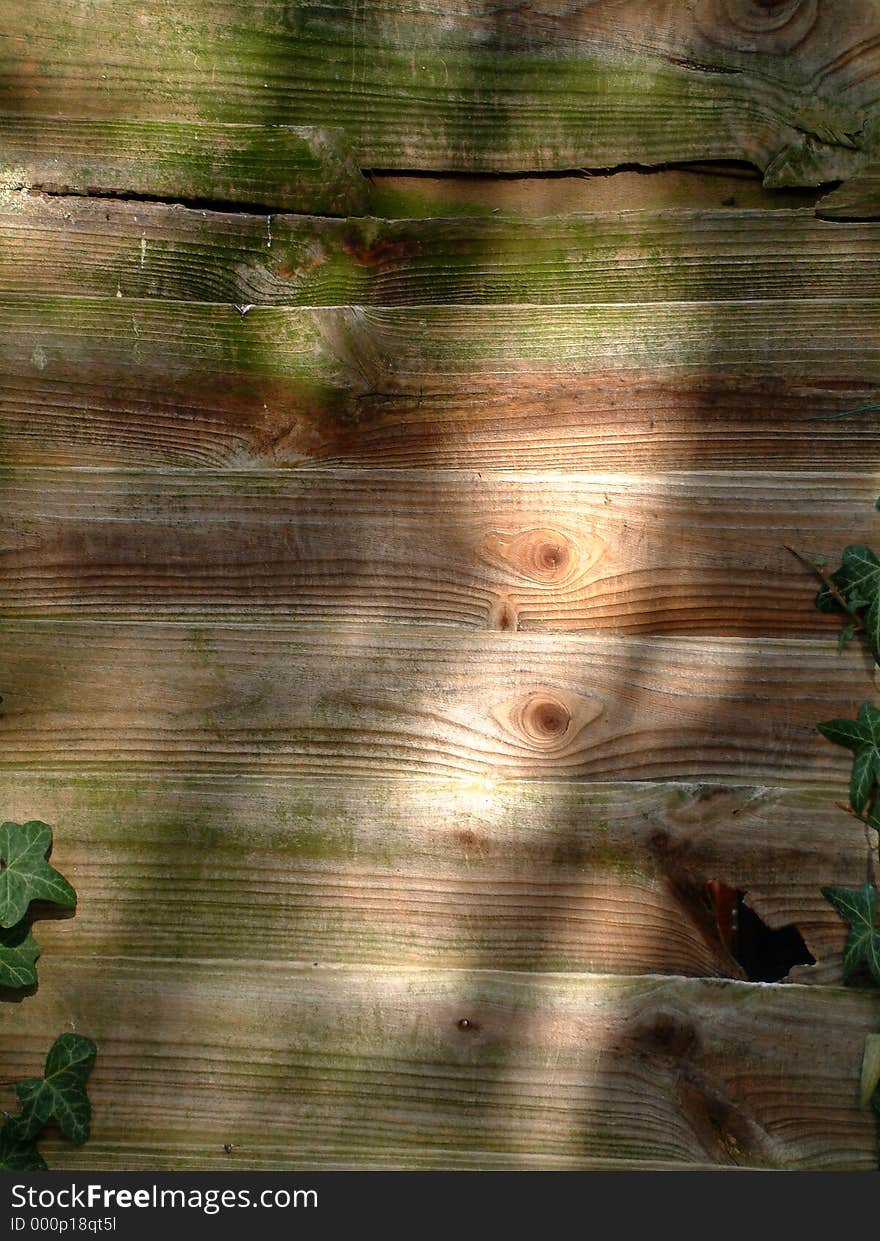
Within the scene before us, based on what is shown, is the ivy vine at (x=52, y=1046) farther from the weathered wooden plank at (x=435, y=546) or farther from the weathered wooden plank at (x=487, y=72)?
the weathered wooden plank at (x=487, y=72)

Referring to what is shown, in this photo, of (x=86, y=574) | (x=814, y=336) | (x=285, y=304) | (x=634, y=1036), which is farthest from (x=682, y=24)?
(x=634, y=1036)

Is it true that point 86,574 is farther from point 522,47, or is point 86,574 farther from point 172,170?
point 522,47

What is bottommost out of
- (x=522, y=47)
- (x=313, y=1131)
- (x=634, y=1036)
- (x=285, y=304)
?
(x=313, y=1131)

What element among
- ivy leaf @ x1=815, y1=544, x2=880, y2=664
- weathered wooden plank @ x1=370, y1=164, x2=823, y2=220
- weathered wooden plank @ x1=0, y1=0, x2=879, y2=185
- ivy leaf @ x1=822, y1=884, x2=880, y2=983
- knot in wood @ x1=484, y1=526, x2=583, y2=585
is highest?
weathered wooden plank @ x1=0, y1=0, x2=879, y2=185

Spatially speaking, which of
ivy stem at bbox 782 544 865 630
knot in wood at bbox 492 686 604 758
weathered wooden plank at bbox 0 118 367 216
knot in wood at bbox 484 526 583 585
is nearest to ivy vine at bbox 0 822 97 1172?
knot in wood at bbox 492 686 604 758

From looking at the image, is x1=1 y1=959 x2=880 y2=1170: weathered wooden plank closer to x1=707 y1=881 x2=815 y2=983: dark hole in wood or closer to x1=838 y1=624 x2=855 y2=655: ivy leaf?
x1=707 y1=881 x2=815 y2=983: dark hole in wood

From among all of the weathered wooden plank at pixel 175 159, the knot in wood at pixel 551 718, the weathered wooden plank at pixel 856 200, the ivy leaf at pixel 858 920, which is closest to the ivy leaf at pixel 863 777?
the ivy leaf at pixel 858 920

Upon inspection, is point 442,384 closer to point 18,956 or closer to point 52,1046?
point 18,956
